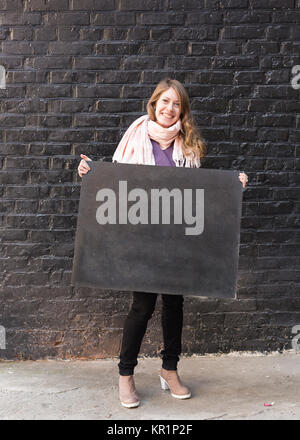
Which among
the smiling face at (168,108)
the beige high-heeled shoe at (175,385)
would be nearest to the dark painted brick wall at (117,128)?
the beige high-heeled shoe at (175,385)

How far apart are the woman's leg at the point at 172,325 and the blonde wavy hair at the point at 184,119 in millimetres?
900

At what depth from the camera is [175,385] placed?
12.7 ft

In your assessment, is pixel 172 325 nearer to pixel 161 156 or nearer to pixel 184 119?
pixel 161 156

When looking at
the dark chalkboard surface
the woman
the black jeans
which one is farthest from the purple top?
the black jeans

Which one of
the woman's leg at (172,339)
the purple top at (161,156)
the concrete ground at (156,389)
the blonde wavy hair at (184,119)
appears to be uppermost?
the blonde wavy hair at (184,119)

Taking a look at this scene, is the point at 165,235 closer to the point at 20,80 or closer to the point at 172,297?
the point at 172,297

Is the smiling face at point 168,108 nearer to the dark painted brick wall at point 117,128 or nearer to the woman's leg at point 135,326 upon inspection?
the dark painted brick wall at point 117,128

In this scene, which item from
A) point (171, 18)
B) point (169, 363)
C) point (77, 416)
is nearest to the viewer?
point (77, 416)

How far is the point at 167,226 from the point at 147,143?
51cm

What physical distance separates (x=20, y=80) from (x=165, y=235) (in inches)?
67.3

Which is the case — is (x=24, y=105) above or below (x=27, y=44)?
below

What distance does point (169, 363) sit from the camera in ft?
12.8

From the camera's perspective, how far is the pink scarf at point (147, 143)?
365 cm

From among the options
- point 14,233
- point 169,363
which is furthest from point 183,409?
point 14,233
